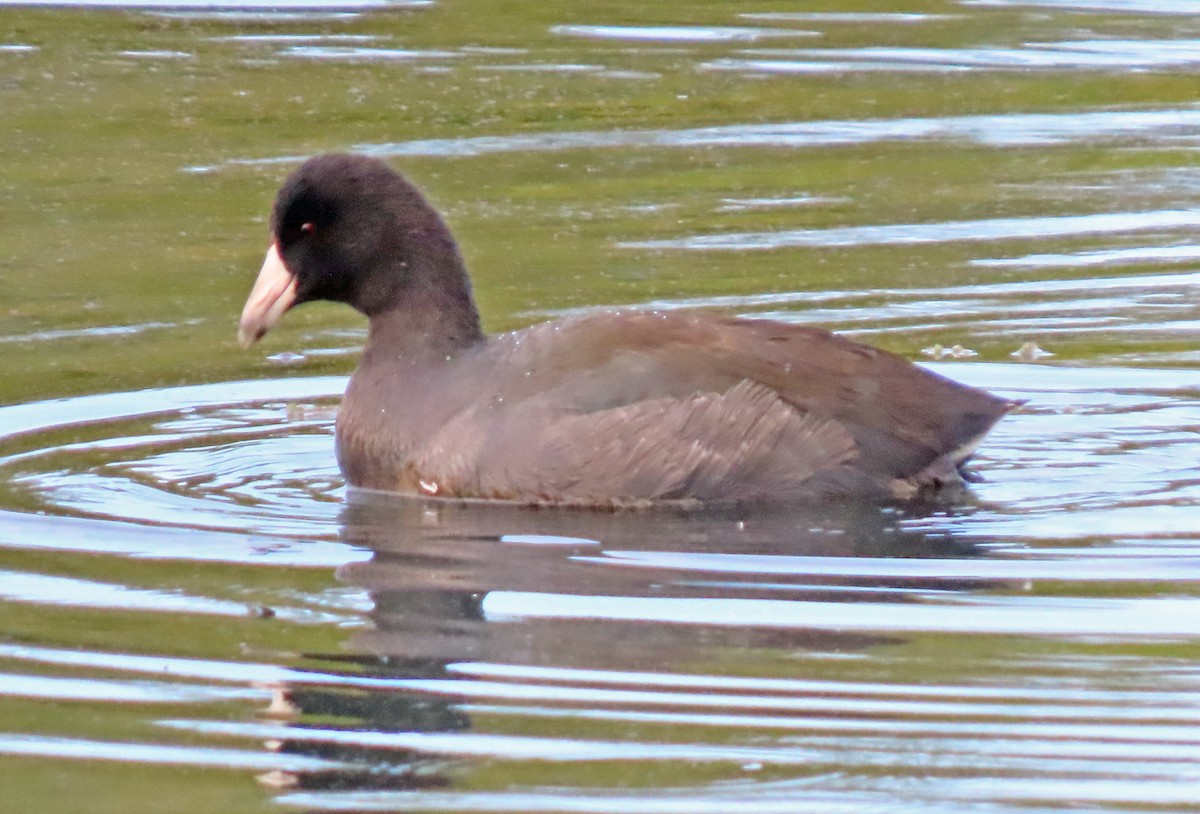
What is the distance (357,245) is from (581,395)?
1056 millimetres

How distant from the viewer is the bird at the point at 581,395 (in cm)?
745

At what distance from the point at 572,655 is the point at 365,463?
2.06 metres

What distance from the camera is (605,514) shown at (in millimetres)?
7445

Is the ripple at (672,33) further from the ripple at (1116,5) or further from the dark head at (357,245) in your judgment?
the dark head at (357,245)

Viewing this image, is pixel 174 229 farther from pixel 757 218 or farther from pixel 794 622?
pixel 794 622

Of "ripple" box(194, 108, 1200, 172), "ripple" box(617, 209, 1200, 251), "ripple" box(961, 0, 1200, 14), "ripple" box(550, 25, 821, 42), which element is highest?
"ripple" box(961, 0, 1200, 14)

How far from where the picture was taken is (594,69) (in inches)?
605

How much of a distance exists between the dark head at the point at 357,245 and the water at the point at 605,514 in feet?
2.13

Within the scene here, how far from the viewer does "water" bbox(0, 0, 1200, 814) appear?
17.1 feet

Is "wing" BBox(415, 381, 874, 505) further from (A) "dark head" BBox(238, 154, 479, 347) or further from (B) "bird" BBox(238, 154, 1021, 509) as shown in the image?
(A) "dark head" BBox(238, 154, 479, 347)

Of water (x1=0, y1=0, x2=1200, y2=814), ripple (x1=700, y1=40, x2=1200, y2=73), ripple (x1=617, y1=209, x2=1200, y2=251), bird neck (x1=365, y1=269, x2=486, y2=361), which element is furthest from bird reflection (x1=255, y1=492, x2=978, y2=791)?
ripple (x1=700, y1=40, x2=1200, y2=73)

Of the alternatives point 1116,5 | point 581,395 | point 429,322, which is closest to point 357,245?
point 429,322

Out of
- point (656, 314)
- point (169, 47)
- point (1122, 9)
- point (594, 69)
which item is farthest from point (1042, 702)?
point (1122, 9)

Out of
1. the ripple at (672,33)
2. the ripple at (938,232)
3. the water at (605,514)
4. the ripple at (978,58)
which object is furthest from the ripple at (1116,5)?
the ripple at (938,232)
